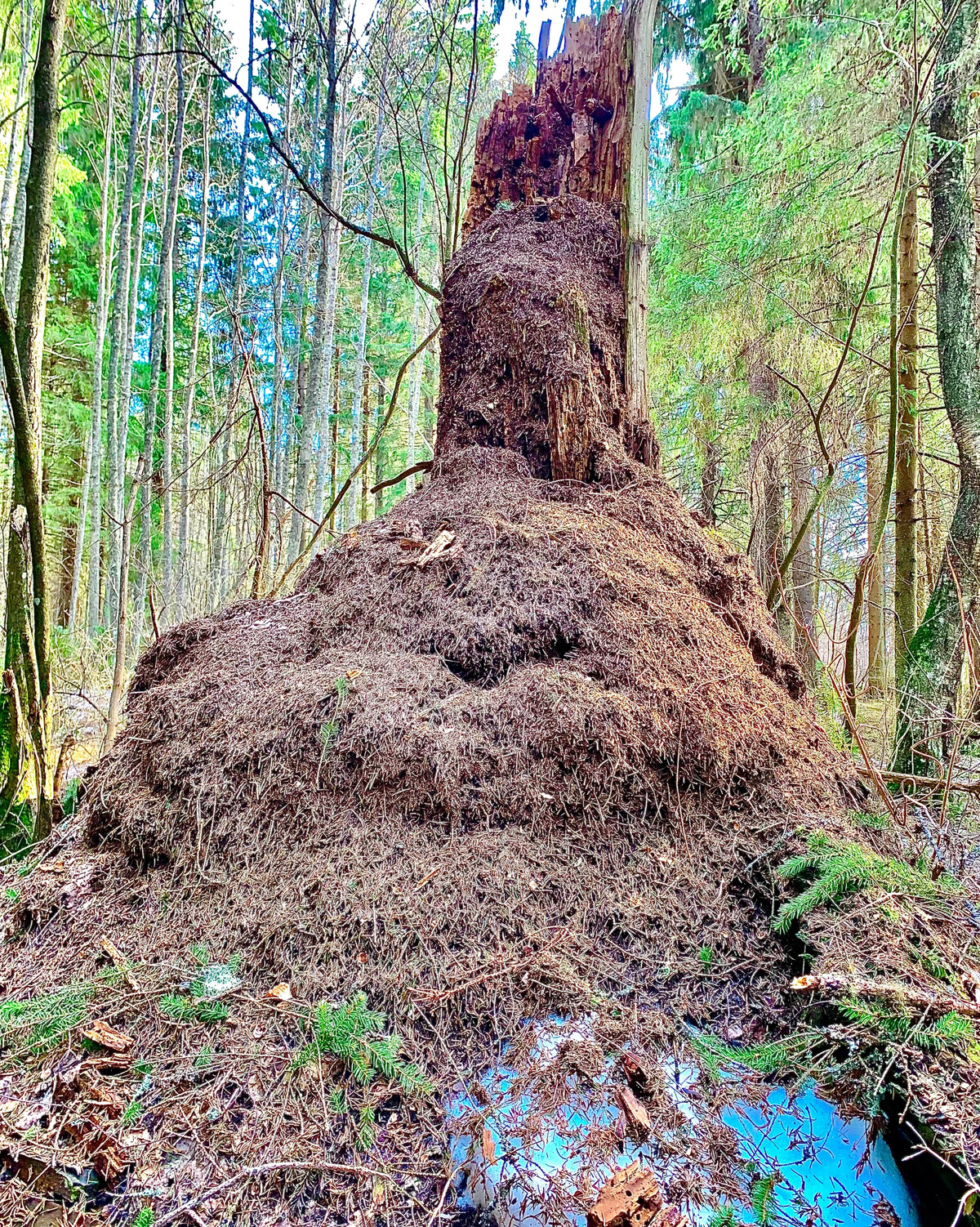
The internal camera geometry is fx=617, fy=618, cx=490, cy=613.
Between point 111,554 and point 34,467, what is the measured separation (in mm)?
6276

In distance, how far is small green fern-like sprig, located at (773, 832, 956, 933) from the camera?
1.94m

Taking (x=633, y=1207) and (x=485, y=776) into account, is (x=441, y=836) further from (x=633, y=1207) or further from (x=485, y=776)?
(x=633, y=1207)

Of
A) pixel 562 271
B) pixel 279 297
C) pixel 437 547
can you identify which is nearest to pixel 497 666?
pixel 437 547

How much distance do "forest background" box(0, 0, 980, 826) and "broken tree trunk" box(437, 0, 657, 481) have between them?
1.21 ft

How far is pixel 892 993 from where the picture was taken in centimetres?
160

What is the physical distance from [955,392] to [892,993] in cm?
435

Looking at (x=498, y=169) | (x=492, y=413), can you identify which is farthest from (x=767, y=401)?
(x=492, y=413)

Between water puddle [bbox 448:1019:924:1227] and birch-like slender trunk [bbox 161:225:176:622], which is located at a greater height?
birch-like slender trunk [bbox 161:225:176:622]

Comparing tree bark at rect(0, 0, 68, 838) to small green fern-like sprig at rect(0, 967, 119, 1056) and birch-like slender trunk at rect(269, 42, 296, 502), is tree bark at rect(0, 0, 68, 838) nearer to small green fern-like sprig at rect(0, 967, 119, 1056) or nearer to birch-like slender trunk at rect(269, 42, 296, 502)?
small green fern-like sprig at rect(0, 967, 119, 1056)

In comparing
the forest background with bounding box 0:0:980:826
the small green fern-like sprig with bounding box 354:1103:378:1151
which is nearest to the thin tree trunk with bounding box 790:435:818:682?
the forest background with bounding box 0:0:980:826

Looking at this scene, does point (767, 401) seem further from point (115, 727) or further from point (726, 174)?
point (115, 727)

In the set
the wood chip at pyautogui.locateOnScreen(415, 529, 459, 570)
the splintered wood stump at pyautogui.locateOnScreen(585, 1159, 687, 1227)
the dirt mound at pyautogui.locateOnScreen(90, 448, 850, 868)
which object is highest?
the wood chip at pyautogui.locateOnScreen(415, 529, 459, 570)

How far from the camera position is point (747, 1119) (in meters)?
1.58

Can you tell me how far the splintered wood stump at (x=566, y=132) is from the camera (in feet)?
12.3
